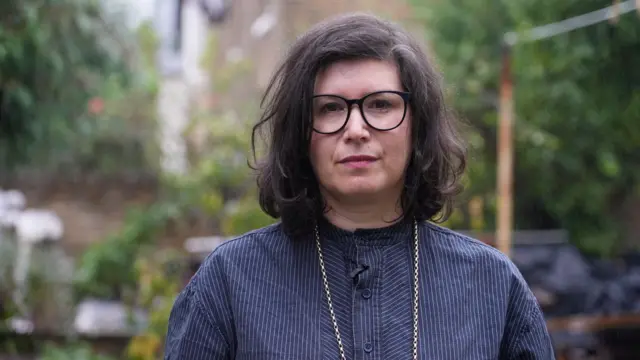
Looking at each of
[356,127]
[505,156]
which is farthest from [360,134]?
[505,156]

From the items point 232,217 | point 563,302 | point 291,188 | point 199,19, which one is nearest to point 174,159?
point 199,19

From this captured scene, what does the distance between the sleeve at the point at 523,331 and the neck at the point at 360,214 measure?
11.1 inches

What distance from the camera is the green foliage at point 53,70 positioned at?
5922 mm

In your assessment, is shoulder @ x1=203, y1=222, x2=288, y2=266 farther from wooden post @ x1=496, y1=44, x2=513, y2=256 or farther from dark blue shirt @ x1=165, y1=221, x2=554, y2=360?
wooden post @ x1=496, y1=44, x2=513, y2=256

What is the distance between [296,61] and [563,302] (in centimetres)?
630

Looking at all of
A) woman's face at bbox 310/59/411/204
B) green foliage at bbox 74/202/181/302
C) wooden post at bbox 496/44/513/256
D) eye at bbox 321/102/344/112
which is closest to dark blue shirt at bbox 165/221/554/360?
woman's face at bbox 310/59/411/204

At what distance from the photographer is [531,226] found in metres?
15.5

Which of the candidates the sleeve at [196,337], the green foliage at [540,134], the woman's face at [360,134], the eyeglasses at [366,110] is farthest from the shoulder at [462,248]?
the green foliage at [540,134]

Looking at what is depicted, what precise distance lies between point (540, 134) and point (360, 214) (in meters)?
10.5

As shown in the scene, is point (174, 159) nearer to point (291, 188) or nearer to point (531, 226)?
point (531, 226)

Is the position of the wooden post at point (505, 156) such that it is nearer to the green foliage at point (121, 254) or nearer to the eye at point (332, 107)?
the green foliage at point (121, 254)

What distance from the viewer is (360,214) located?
6.36 feet

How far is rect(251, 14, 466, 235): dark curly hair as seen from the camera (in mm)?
1902

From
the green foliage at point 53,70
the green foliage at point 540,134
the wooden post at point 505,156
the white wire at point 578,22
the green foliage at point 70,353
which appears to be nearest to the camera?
the white wire at point 578,22
